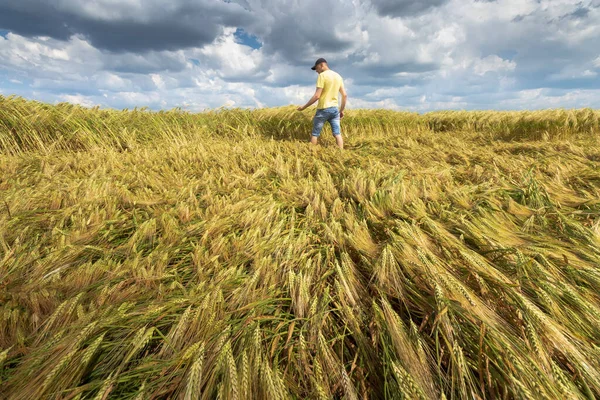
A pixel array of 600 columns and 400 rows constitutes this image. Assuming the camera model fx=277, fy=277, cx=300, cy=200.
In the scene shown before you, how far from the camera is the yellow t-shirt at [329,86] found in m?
4.79

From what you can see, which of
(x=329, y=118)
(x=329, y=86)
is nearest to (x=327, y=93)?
(x=329, y=86)

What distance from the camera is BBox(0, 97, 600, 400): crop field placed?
764mm

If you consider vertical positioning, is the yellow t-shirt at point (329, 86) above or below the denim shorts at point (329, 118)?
above

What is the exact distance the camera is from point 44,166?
289 cm

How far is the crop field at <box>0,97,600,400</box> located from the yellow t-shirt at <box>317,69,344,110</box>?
9.76ft

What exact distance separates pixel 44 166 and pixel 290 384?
3489mm

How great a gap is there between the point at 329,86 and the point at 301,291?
4443mm

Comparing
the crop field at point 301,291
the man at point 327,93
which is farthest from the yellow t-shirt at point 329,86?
the crop field at point 301,291

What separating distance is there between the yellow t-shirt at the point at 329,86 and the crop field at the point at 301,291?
2.97 m

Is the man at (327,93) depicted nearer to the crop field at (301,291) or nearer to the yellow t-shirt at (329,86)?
the yellow t-shirt at (329,86)

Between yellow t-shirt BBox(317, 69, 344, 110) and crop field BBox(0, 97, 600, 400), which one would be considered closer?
crop field BBox(0, 97, 600, 400)

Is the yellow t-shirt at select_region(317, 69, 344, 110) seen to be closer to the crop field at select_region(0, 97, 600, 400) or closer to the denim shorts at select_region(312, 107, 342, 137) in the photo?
the denim shorts at select_region(312, 107, 342, 137)

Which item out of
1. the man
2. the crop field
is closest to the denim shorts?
the man

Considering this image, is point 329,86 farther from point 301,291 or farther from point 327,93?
point 301,291
